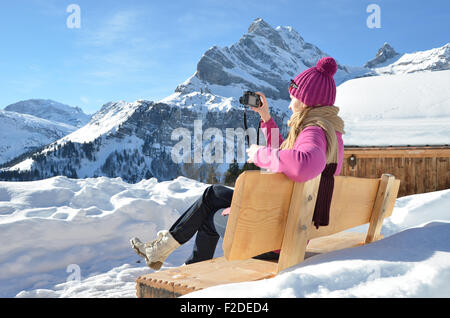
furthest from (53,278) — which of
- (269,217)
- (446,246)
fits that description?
(446,246)

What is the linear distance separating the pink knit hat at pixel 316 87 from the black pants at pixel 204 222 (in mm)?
725

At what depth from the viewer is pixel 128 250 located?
15.5 feet

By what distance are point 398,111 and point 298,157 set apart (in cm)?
831

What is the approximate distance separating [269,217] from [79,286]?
8.88 feet

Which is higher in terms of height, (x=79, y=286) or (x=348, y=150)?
(x=348, y=150)

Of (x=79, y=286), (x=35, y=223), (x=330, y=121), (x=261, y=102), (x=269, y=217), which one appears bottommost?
(x=79, y=286)

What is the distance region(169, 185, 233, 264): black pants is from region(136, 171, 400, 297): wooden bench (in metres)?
0.30

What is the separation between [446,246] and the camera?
1719 millimetres

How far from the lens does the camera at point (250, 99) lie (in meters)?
2.45

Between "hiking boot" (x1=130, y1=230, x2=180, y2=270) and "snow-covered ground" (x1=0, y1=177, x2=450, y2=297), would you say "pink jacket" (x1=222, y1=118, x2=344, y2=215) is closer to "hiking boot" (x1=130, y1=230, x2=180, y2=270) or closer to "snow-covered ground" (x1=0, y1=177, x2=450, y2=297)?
"snow-covered ground" (x1=0, y1=177, x2=450, y2=297)

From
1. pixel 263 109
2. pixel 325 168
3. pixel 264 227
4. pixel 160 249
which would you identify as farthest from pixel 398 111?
pixel 264 227

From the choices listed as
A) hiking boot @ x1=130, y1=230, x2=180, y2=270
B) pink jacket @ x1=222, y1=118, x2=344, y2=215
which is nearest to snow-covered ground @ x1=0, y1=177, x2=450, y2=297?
pink jacket @ x1=222, y1=118, x2=344, y2=215

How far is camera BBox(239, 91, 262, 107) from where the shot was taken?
2450 mm
